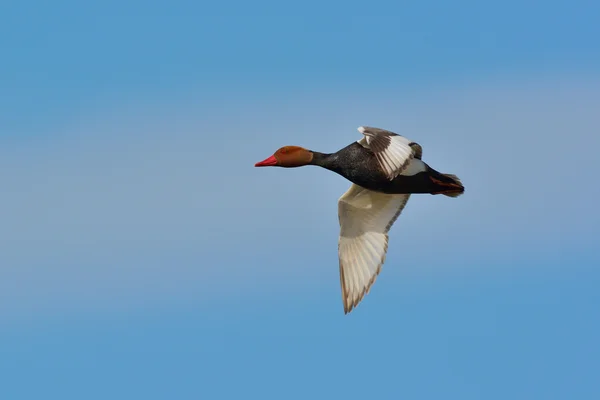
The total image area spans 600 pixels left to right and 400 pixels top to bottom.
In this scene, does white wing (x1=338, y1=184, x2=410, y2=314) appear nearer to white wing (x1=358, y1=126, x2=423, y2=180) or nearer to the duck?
the duck

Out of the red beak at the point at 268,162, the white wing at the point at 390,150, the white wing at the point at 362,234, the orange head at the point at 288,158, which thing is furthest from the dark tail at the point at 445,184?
the red beak at the point at 268,162

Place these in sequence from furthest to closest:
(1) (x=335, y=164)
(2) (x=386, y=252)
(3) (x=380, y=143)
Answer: (2) (x=386, y=252), (1) (x=335, y=164), (3) (x=380, y=143)

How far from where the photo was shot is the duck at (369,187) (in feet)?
64.6

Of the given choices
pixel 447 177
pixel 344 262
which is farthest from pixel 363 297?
pixel 447 177

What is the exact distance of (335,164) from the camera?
20.9 meters

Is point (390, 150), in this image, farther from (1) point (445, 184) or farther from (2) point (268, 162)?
(2) point (268, 162)

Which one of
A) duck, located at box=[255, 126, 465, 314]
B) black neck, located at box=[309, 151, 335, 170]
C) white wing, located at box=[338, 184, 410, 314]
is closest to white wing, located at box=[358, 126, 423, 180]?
duck, located at box=[255, 126, 465, 314]

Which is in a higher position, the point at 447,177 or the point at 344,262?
the point at 447,177

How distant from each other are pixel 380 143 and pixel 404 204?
3355 millimetres

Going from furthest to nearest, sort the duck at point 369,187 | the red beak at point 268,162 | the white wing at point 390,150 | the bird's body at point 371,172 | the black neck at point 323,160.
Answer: the red beak at point 268,162 → the black neck at point 323,160 → the bird's body at point 371,172 → the duck at point 369,187 → the white wing at point 390,150

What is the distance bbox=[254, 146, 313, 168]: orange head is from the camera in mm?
21656

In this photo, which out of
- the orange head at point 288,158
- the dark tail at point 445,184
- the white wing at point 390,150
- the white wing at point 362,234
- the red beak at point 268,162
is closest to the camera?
the white wing at point 390,150

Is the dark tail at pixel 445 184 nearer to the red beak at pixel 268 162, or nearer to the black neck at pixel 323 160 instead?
the black neck at pixel 323 160

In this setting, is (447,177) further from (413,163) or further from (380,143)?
(380,143)
